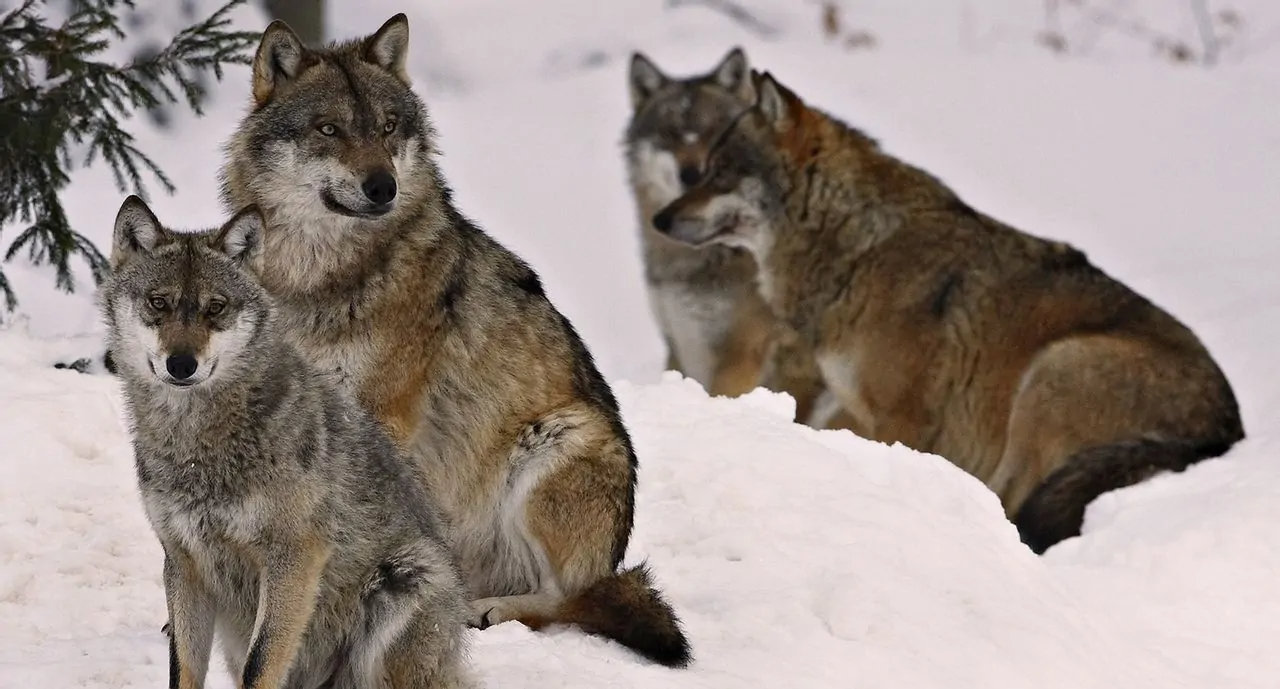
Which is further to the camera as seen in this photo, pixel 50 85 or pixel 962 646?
pixel 50 85

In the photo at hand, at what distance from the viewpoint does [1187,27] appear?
21922 mm

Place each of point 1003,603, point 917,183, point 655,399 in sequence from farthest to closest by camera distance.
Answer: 1. point 917,183
2. point 655,399
3. point 1003,603

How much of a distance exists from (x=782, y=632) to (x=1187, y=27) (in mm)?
18094

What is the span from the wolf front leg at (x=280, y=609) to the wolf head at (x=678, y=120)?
22.7ft

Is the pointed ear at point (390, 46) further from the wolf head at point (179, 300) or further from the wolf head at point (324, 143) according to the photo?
the wolf head at point (179, 300)

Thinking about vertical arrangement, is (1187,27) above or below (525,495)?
above

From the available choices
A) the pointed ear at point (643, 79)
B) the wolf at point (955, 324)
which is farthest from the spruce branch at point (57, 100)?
the pointed ear at point (643, 79)

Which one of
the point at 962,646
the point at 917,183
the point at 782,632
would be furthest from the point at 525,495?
the point at 917,183

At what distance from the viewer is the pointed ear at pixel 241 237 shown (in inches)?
189

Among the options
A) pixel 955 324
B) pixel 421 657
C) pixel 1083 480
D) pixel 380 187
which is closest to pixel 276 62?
pixel 380 187

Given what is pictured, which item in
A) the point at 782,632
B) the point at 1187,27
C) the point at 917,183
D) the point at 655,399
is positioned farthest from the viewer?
the point at 1187,27

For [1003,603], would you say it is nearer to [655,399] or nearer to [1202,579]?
[1202,579]

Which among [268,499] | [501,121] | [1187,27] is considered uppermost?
[1187,27]

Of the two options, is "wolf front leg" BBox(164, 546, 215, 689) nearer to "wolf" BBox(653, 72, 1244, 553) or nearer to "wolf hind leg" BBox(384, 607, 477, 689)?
"wolf hind leg" BBox(384, 607, 477, 689)
